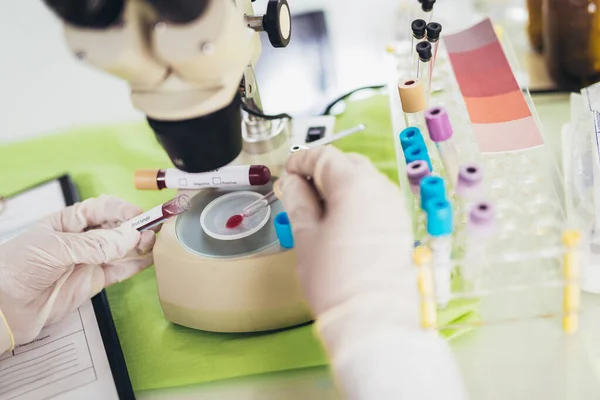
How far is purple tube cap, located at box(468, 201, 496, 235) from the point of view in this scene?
502 mm

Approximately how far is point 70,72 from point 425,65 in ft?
2.30

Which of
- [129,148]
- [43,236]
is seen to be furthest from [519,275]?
[129,148]

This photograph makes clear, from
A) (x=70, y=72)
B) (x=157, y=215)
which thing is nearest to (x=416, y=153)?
(x=157, y=215)

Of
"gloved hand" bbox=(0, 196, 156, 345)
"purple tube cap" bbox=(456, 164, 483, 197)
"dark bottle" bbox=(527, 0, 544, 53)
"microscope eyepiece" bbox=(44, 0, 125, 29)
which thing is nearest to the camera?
"microscope eyepiece" bbox=(44, 0, 125, 29)

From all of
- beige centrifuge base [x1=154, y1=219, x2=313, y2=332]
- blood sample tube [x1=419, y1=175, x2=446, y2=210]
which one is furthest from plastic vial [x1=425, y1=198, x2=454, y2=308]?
beige centrifuge base [x1=154, y1=219, x2=313, y2=332]

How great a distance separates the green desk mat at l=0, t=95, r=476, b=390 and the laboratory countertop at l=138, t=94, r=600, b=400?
0.04 feet

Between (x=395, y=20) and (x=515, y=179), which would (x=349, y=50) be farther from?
(x=515, y=179)

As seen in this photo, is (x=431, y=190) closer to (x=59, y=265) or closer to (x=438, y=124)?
(x=438, y=124)

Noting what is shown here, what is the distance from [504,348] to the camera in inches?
23.1

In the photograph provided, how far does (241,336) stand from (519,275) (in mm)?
273

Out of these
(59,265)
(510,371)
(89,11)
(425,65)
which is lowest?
(510,371)

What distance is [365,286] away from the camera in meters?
0.50

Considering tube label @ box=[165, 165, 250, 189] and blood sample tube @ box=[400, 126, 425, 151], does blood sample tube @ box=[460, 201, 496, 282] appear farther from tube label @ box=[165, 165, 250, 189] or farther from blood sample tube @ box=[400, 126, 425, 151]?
tube label @ box=[165, 165, 250, 189]

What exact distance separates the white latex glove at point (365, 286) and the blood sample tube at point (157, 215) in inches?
6.6
